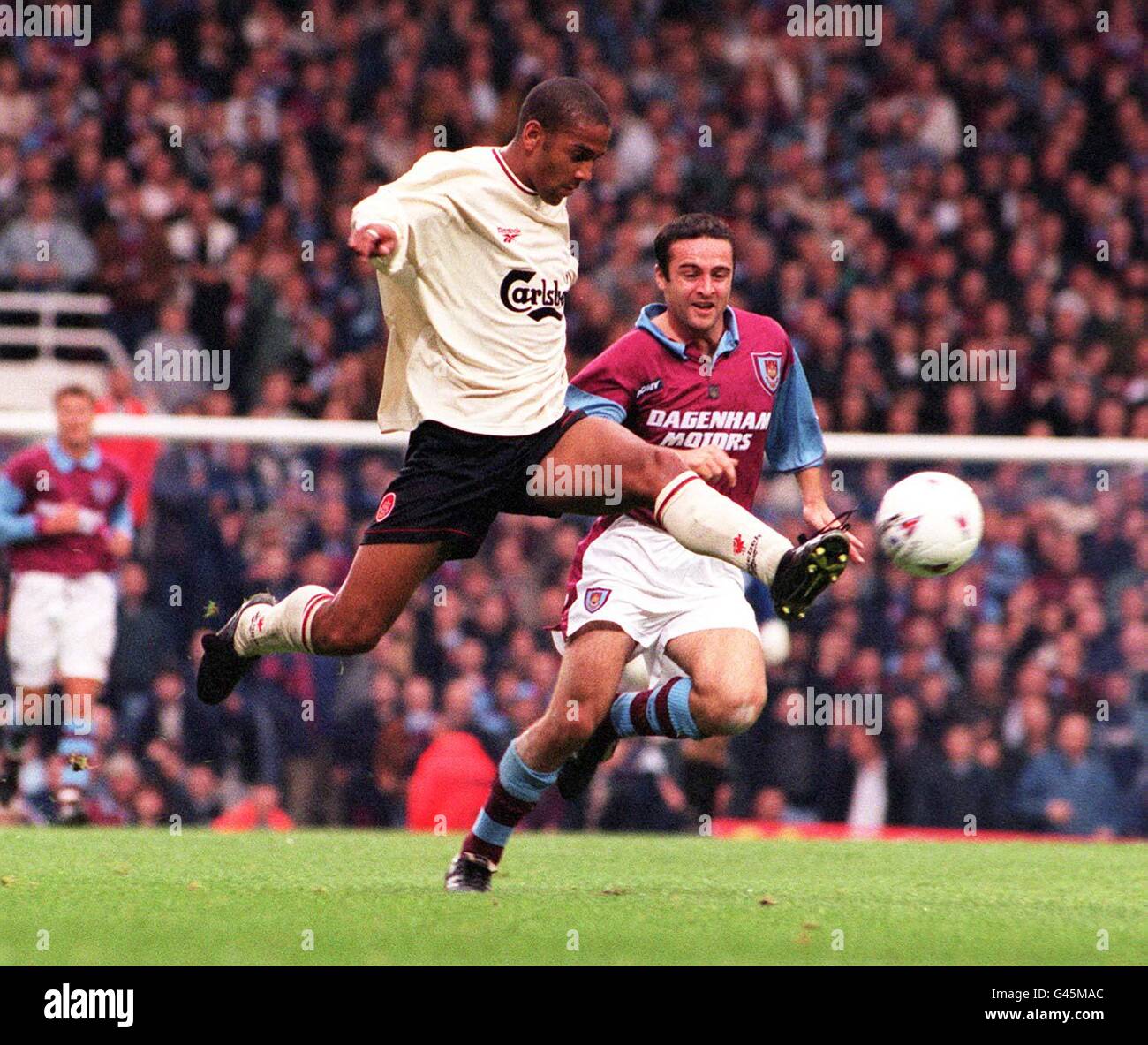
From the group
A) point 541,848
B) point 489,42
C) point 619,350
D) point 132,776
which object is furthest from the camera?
point 489,42

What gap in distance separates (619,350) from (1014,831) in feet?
16.9

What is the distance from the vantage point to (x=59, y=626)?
10461mm

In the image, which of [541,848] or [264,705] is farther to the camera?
[264,705]

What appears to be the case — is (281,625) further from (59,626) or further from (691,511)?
(59,626)

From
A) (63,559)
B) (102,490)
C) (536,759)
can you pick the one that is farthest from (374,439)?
(536,759)

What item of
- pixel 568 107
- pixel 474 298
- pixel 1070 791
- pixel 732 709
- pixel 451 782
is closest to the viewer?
pixel 568 107

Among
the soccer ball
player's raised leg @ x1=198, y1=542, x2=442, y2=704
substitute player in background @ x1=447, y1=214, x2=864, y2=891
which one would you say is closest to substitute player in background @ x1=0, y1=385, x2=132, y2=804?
player's raised leg @ x1=198, y1=542, x2=442, y2=704

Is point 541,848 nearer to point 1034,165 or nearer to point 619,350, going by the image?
point 619,350

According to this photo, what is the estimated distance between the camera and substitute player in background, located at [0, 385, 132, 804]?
1035 centimetres

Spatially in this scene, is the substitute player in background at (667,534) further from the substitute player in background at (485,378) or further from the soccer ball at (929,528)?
the substitute player in background at (485,378)

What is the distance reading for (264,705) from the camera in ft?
35.8

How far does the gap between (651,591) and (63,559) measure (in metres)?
4.40

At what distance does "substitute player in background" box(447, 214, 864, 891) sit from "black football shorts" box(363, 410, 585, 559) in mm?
635

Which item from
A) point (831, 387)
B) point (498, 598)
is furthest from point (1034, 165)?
point (498, 598)
